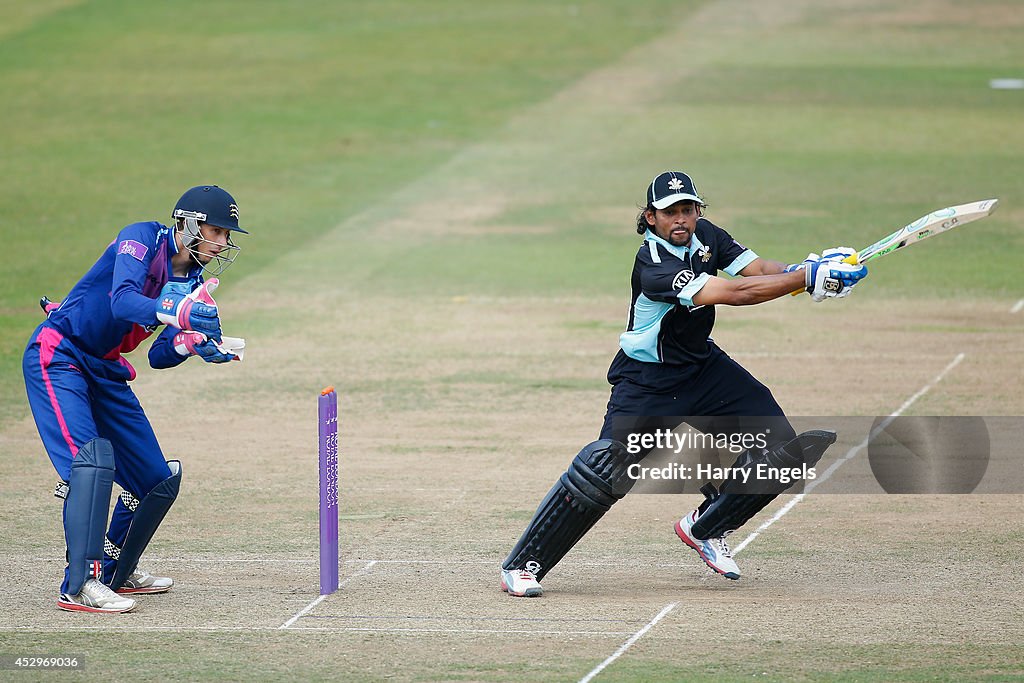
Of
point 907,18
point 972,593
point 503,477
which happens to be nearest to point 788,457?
point 972,593

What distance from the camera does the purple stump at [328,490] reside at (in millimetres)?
7504

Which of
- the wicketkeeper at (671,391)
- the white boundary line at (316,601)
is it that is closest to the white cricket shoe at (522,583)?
the wicketkeeper at (671,391)

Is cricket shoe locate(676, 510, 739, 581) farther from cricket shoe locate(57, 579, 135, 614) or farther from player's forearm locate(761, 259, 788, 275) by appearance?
cricket shoe locate(57, 579, 135, 614)

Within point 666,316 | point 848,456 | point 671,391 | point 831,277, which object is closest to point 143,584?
point 671,391

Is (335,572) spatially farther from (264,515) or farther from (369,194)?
(369,194)

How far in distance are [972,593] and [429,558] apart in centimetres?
281

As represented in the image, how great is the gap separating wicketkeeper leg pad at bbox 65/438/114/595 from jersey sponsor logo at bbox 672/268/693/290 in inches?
112

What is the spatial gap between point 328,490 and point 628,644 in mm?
1686

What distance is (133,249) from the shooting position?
737 cm

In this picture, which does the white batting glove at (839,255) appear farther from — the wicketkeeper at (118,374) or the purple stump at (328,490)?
the wicketkeeper at (118,374)

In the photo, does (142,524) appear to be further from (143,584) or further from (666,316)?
(666,316)

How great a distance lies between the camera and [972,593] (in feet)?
24.9

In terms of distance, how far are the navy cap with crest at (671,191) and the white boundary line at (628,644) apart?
195 cm

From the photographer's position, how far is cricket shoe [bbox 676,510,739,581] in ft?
26.1
